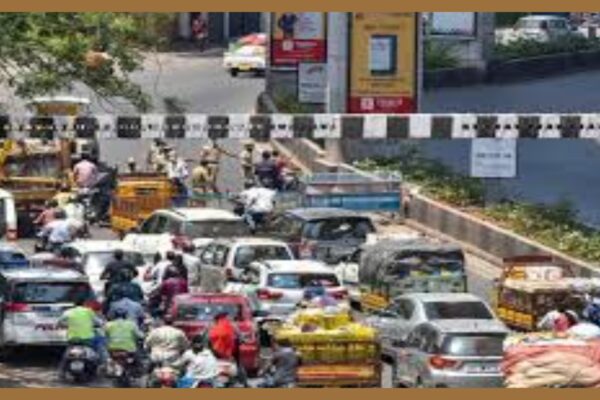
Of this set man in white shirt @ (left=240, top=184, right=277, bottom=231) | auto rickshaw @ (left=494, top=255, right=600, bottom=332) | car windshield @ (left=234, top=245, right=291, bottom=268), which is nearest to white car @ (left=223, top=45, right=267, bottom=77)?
man in white shirt @ (left=240, top=184, right=277, bottom=231)

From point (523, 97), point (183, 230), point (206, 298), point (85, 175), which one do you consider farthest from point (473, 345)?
point (523, 97)

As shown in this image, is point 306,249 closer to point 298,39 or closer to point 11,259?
point 11,259

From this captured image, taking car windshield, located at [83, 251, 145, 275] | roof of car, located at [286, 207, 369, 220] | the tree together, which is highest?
the tree

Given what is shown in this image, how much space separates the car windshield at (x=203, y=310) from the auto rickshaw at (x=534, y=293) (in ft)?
16.6

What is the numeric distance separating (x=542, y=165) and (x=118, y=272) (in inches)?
1071

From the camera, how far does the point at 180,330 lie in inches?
1347

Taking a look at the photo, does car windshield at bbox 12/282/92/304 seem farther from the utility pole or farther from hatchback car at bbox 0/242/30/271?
the utility pole

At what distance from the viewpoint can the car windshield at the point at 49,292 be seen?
36.0m

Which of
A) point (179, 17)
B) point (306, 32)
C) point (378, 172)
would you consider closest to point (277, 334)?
point (378, 172)

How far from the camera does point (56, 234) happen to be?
46094mm

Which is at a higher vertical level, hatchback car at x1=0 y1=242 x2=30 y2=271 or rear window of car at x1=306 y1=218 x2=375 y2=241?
rear window of car at x1=306 y1=218 x2=375 y2=241

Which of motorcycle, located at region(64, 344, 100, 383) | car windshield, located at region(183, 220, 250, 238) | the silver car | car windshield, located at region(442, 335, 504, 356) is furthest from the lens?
car windshield, located at region(183, 220, 250, 238)

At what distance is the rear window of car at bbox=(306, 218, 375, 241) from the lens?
43.5 metres

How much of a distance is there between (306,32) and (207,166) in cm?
1138
